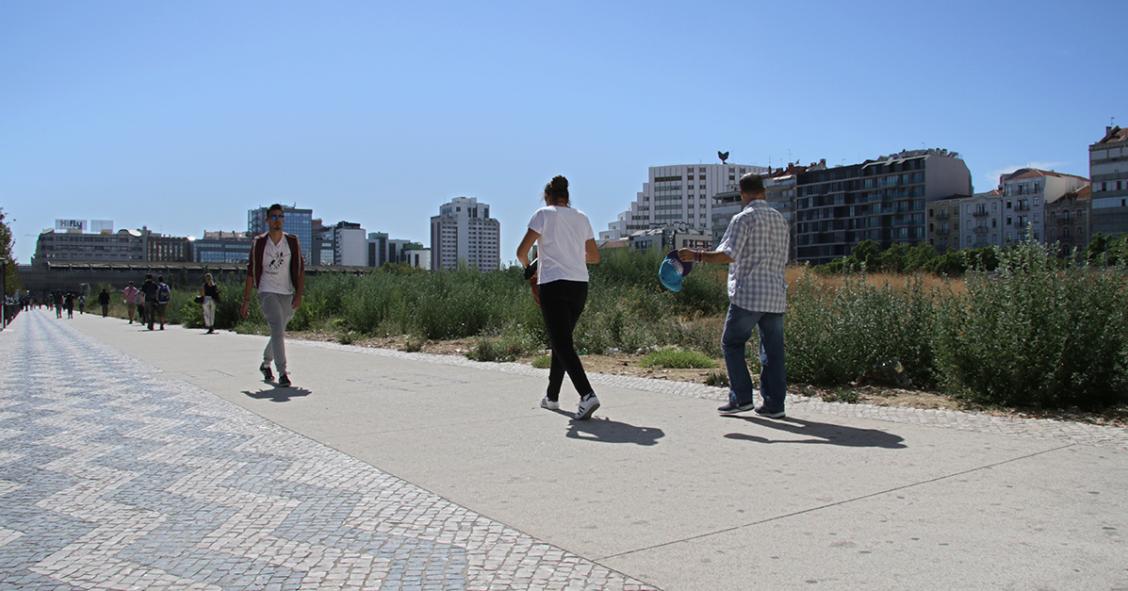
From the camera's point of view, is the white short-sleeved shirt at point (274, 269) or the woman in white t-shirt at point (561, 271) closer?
the woman in white t-shirt at point (561, 271)

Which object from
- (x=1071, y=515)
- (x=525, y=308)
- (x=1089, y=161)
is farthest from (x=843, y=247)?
(x=1071, y=515)

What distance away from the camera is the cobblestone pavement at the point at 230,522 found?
9.89ft

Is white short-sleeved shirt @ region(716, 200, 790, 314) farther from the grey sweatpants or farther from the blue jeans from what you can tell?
the grey sweatpants

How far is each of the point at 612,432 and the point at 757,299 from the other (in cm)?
145

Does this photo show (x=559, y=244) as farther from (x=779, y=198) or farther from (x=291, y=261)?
(x=779, y=198)

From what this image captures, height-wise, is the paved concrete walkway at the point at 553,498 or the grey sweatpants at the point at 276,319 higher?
the grey sweatpants at the point at 276,319

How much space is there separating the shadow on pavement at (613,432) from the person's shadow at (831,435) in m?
0.52

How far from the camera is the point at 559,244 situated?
21.1 feet

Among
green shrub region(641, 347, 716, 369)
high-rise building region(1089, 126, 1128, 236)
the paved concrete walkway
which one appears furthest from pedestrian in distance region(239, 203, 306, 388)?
high-rise building region(1089, 126, 1128, 236)

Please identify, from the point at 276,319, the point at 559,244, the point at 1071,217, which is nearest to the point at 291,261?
the point at 276,319

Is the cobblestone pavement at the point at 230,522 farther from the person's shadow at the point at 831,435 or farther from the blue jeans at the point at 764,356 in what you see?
the blue jeans at the point at 764,356

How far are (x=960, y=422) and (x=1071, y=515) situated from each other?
7.84ft

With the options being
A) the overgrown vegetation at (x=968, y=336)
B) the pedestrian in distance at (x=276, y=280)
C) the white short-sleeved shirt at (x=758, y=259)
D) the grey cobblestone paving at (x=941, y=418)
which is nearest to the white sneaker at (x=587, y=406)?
the white short-sleeved shirt at (x=758, y=259)

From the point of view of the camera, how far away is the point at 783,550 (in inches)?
126
